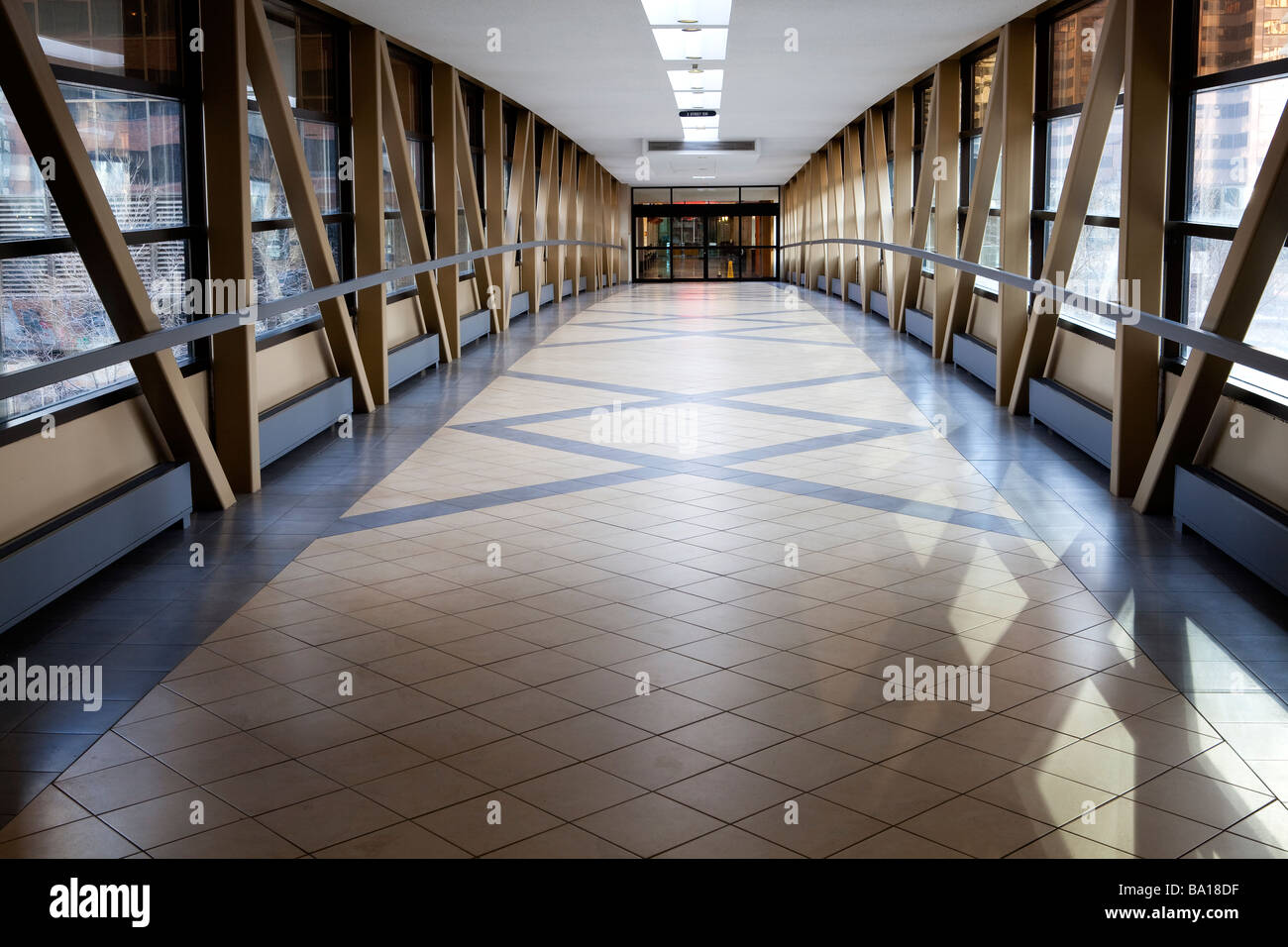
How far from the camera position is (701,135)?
19.7 meters

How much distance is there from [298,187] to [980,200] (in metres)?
5.93

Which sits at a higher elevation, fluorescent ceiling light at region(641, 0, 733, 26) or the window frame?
fluorescent ceiling light at region(641, 0, 733, 26)

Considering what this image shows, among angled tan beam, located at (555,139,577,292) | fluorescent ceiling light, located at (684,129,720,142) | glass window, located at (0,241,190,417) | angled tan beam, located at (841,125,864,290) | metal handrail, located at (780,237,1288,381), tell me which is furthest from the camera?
angled tan beam, located at (555,139,577,292)

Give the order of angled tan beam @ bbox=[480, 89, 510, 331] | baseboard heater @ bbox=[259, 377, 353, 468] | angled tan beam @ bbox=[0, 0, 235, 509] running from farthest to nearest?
angled tan beam @ bbox=[480, 89, 510, 331]
baseboard heater @ bbox=[259, 377, 353, 468]
angled tan beam @ bbox=[0, 0, 235, 509]

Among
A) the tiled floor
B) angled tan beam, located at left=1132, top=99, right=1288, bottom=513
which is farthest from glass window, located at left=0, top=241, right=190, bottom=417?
angled tan beam, located at left=1132, top=99, right=1288, bottom=513

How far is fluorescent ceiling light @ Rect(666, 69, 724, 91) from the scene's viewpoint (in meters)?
12.2

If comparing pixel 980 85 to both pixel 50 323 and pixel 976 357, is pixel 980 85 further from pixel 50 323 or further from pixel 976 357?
pixel 50 323

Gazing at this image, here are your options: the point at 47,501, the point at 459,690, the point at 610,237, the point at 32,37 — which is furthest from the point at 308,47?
the point at 610,237

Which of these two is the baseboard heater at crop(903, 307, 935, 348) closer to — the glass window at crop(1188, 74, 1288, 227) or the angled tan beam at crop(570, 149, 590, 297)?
the glass window at crop(1188, 74, 1288, 227)

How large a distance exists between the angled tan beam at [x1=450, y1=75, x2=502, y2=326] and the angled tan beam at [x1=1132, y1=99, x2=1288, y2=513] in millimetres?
8746

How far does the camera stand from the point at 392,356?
1077 centimetres

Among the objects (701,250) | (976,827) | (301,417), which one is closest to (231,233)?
(301,417)

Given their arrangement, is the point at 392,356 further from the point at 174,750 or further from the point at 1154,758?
the point at 1154,758

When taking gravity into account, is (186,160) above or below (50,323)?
above
